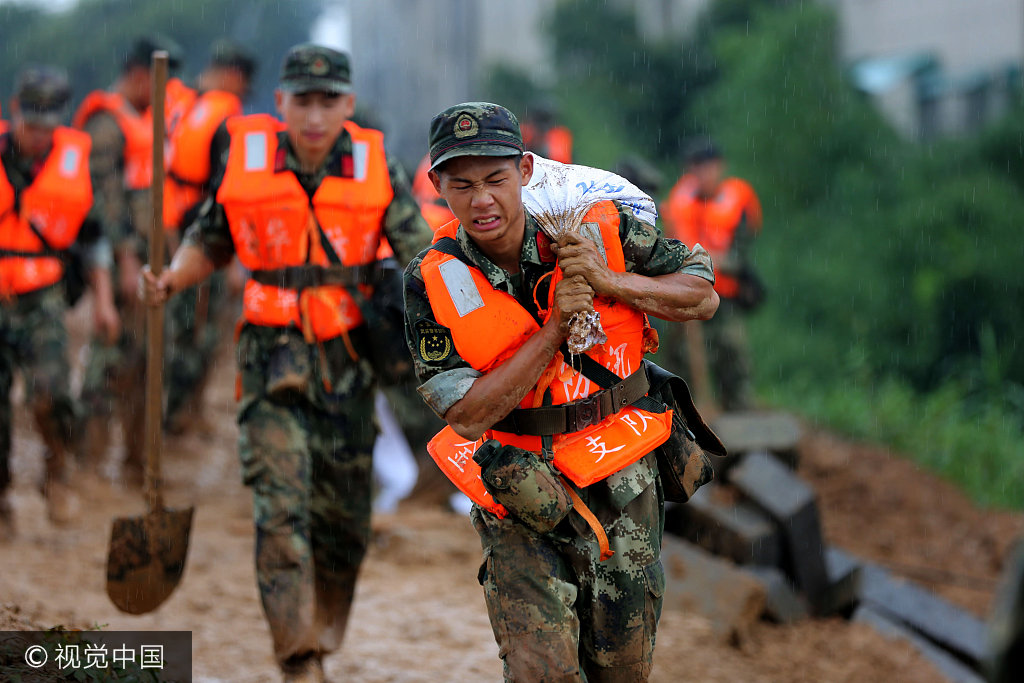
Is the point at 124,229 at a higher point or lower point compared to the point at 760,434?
higher

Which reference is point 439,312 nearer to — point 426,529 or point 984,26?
point 426,529

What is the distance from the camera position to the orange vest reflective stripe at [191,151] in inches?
303

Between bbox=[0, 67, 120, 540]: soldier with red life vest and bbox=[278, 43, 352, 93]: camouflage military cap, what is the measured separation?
2799mm

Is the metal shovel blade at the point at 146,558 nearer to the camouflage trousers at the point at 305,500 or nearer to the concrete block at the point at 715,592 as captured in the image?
the camouflage trousers at the point at 305,500

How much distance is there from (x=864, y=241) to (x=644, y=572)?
15.9 metres

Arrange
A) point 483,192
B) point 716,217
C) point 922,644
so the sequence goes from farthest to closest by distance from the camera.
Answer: point 716,217 → point 922,644 → point 483,192

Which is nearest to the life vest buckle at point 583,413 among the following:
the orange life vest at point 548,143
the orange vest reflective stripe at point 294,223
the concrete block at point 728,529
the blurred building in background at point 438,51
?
the orange vest reflective stripe at point 294,223

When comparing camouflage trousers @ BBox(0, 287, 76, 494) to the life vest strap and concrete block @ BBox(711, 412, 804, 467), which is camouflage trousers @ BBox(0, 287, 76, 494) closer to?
concrete block @ BBox(711, 412, 804, 467)

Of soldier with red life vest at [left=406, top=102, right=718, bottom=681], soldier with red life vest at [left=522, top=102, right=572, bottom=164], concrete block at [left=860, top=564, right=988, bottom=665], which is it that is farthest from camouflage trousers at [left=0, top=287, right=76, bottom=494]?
concrete block at [left=860, top=564, right=988, bottom=665]

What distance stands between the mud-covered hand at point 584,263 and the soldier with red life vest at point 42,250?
460 cm

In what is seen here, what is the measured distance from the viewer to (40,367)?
665 cm

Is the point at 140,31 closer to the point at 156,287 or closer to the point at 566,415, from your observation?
the point at 156,287

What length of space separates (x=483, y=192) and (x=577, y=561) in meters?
1.09

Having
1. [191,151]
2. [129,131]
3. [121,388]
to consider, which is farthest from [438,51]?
[121,388]
